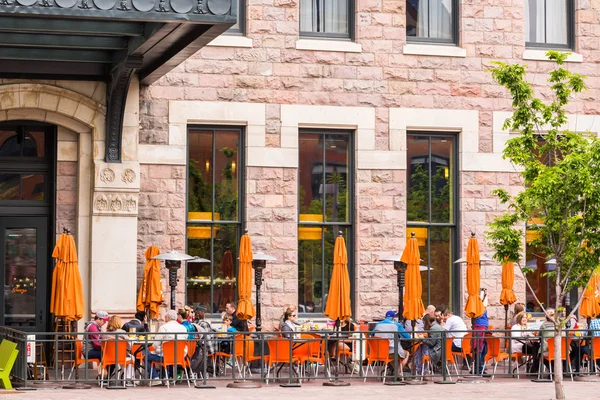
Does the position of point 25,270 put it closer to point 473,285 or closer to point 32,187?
point 32,187

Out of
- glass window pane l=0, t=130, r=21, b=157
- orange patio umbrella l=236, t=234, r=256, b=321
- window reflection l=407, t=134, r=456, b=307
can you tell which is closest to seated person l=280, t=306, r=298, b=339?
orange patio umbrella l=236, t=234, r=256, b=321

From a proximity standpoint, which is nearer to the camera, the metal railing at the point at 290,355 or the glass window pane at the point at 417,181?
the metal railing at the point at 290,355

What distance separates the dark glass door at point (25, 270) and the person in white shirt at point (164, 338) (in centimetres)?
371

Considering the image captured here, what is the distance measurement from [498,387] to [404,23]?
8381 mm

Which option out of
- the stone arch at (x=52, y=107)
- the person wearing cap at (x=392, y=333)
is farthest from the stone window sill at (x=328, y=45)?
the person wearing cap at (x=392, y=333)

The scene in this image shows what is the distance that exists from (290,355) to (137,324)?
9.53 ft

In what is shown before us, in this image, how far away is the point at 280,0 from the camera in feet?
77.6

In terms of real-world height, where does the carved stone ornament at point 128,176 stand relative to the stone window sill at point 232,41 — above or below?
below

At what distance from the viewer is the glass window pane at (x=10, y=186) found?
891 inches

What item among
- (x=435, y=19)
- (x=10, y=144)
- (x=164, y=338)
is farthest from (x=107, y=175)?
(x=435, y=19)

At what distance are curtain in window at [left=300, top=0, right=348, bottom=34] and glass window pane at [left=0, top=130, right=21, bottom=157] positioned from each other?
19.8 ft

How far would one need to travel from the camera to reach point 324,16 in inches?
953

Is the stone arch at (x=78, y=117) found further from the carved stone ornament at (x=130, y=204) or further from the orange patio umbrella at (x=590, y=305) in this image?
the orange patio umbrella at (x=590, y=305)

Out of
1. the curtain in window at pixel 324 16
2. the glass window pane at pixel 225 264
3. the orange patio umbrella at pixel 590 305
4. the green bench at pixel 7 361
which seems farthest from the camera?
the curtain in window at pixel 324 16
